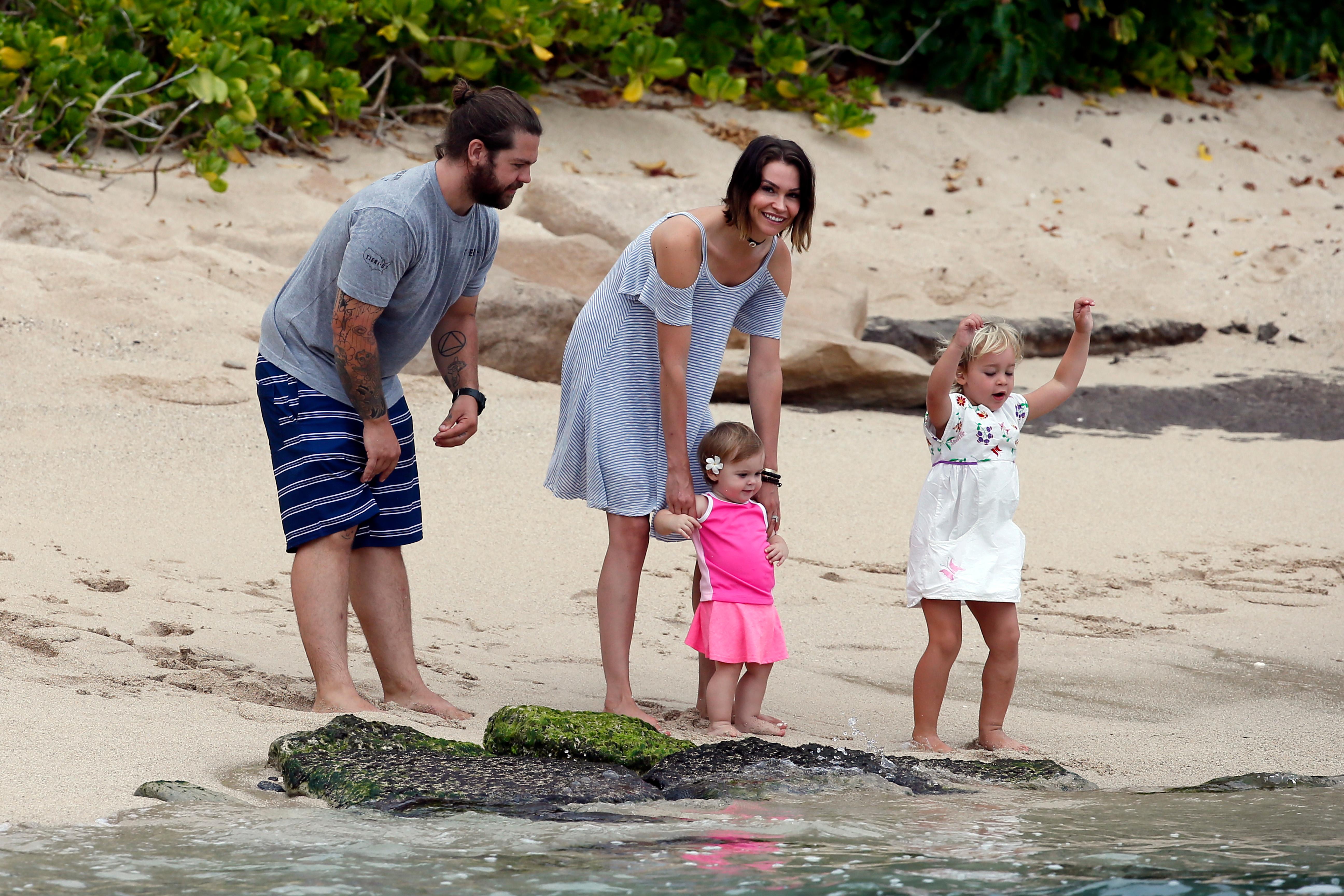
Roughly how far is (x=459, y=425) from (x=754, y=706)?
99 centimetres

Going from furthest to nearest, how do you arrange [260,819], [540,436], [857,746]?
[540,436], [857,746], [260,819]

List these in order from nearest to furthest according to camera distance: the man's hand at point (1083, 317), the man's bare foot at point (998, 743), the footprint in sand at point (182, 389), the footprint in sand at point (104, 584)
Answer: the man's bare foot at point (998, 743), the man's hand at point (1083, 317), the footprint in sand at point (104, 584), the footprint in sand at point (182, 389)

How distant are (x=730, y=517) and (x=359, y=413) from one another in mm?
903

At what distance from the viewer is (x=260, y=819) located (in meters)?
2.44

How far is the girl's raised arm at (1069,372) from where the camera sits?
3490mm

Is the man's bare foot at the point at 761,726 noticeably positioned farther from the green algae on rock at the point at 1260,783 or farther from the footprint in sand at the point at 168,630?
the footprint in sand at the point at 168,630

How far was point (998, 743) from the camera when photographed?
Answer: 3357 millimetres

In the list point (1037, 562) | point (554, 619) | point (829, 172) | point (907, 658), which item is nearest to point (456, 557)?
point (554, 619)

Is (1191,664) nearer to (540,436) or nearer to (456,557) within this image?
(456,557)

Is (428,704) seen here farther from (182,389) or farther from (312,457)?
(182,389)

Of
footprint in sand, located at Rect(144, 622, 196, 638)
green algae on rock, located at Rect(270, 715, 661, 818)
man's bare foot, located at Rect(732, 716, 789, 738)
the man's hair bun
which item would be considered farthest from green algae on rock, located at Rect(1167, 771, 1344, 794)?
footprint in sand, located at Rect(144, 622, 196, 638)

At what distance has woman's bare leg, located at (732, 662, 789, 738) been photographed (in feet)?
11.0

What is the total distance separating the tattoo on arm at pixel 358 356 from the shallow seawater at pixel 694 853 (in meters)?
0.99

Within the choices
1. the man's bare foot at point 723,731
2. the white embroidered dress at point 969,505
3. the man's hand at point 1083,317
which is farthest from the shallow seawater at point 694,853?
the man's hand at point 1083,317
